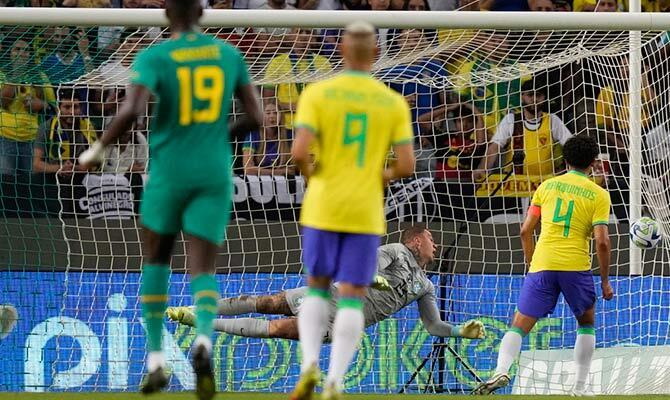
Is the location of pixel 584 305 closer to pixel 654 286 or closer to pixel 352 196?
pixel 654 286

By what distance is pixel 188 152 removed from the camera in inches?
269

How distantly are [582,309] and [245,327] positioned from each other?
9.01 feet

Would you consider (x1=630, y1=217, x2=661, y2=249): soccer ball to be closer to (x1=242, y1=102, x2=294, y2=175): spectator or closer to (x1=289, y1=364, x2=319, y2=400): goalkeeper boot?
(x1=242, y1=102, x2=294, y2=175): spectator

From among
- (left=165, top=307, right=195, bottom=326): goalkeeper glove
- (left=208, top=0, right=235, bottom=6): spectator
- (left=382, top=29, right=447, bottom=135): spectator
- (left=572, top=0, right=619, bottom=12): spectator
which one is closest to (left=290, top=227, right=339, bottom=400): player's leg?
(left=165, top=307, right=195, bottom=326): goalkeeper glove

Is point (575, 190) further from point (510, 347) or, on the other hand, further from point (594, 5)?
point (594, 5)

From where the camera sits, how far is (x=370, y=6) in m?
15.2

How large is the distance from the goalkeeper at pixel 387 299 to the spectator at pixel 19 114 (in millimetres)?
2335

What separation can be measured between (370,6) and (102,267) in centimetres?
454

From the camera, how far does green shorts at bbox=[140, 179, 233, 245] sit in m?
6.87

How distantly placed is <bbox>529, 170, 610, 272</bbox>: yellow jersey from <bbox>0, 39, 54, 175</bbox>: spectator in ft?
14.8

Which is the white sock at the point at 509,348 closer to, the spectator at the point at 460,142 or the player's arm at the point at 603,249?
the player's arm at the point at 603,249

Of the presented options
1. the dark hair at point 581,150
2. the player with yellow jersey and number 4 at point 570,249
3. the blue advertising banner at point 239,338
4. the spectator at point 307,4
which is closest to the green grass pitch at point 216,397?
the player with yellow jersey and number 4 at point 570,249

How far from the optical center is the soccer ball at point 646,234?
11.0 m

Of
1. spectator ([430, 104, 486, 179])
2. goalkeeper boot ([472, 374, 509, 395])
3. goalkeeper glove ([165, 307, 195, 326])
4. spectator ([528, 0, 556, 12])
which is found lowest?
goalkeeper boot ([472, 374, 509, 395])
